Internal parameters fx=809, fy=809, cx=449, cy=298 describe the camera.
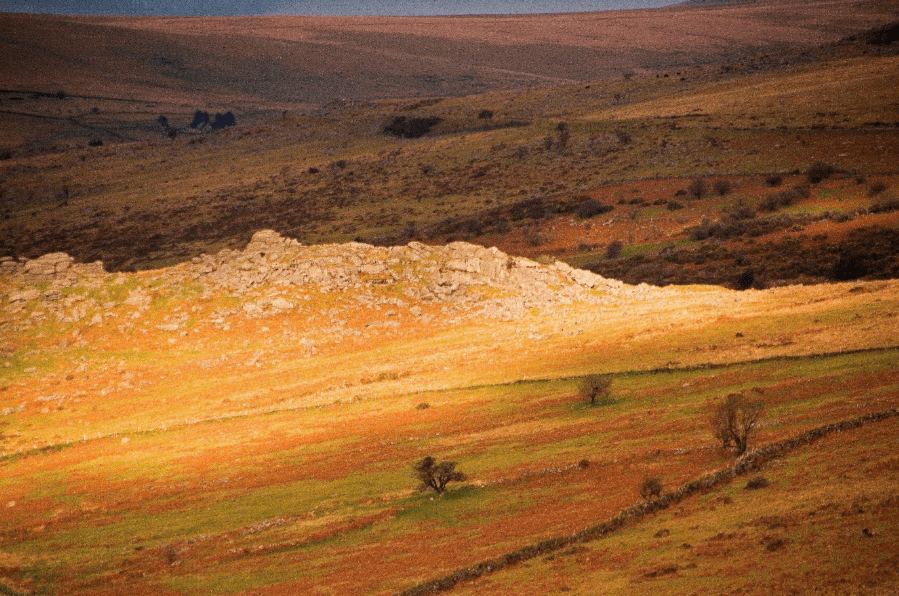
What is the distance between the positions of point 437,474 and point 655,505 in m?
7.96

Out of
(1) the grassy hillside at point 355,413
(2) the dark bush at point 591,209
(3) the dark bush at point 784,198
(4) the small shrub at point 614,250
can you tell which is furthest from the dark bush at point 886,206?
(2) the dark bush at point 591,209

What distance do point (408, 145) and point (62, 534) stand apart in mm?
120329

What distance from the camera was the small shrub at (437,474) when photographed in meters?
26.4

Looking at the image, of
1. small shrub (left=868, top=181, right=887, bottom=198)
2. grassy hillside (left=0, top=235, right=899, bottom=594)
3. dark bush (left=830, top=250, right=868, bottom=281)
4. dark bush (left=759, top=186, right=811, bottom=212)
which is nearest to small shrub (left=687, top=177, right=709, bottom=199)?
dark bush (left=759, top=186, right=811, bottom=212)

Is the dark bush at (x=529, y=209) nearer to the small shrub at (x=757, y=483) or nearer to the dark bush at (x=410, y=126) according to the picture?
the dark bush at (x=410, y=126)

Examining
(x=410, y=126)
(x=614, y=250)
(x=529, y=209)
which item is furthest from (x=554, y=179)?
(x=410, y=126)

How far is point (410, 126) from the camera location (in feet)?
502

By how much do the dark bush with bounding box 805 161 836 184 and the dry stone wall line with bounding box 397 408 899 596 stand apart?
67.1 meters

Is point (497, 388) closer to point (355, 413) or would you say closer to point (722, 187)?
point (355, 413)

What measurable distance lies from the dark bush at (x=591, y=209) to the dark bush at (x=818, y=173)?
21.1 metres

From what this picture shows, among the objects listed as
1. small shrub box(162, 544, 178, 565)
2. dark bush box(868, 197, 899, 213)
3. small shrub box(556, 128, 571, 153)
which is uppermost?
small shrub box(556, 128, 571, 153)

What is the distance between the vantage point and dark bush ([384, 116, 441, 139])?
151000 mm

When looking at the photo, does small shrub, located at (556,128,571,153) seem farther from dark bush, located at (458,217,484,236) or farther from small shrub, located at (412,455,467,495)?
small shrub, located at (412,455,467,495)

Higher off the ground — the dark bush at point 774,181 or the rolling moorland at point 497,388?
the dark bush at point 774,181
